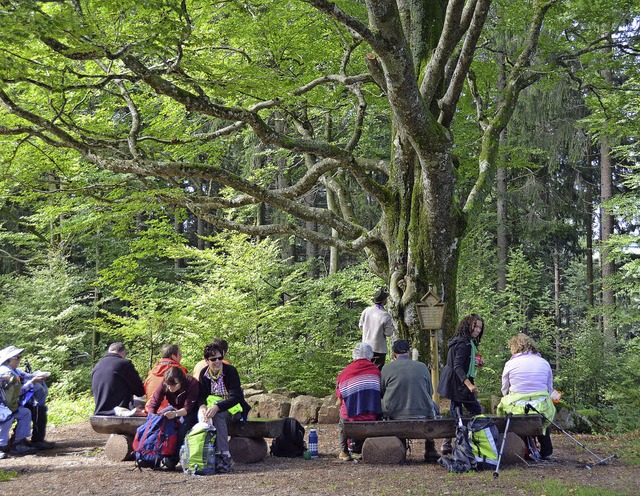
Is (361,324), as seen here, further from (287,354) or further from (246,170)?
(246,170)

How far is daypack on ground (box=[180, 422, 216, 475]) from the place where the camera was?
6.36m

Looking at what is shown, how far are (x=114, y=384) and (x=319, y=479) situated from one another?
9.68 feet

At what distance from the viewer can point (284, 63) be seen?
1152 cm

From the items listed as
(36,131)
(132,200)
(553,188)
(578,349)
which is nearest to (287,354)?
(132,200)

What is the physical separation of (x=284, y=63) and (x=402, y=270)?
468 cm

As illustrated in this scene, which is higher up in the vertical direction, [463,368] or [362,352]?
[362,352]

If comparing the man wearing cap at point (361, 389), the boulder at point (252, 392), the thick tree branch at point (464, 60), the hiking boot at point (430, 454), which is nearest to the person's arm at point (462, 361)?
the hiking boot at point (430, 454)

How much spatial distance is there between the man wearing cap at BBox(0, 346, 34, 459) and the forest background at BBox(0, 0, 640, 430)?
293 cm

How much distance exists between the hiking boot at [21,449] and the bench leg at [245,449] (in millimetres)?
2694

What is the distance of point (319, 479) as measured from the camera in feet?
19.7

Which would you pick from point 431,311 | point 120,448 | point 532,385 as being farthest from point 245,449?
point 532,385

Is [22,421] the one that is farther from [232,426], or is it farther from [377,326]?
[377,326]

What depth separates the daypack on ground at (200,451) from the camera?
6355mm

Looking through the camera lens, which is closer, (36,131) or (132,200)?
(36,131)
